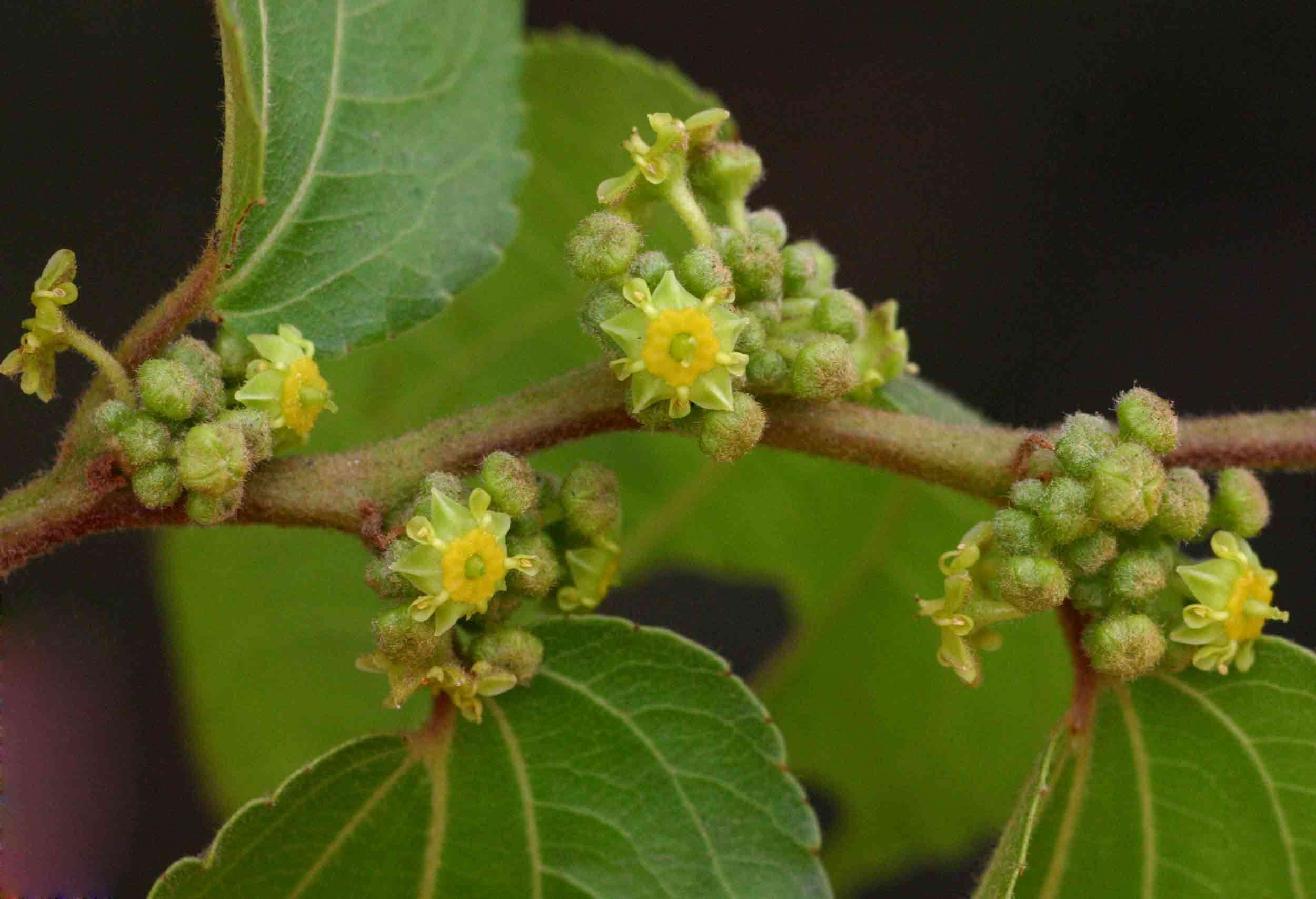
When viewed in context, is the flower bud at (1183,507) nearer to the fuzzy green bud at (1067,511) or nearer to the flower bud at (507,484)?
the fuzzy green bud at (1067,511)

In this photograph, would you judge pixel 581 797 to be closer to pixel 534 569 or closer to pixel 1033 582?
pixel 534 569

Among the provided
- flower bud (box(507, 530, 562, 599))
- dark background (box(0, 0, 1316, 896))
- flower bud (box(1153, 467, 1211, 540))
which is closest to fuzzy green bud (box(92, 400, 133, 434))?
flower bud (box(507, 530, 562, 599))

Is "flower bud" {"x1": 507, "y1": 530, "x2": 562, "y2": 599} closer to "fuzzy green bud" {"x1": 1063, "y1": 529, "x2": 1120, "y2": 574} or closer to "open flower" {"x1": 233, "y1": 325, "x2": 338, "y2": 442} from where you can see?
"open flower" {"x1": 233, "y1": 325, "x2": 338, "y2": 442}

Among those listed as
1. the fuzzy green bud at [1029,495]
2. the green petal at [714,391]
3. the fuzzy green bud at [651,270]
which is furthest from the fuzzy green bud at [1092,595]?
the fuzzy green bud at [651,270]

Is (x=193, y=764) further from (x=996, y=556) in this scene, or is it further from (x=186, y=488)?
(x=996, y=556)

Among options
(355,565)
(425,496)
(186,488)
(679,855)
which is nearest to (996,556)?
(679,855)

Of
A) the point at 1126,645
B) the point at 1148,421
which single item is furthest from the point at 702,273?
the point at 1126,645
